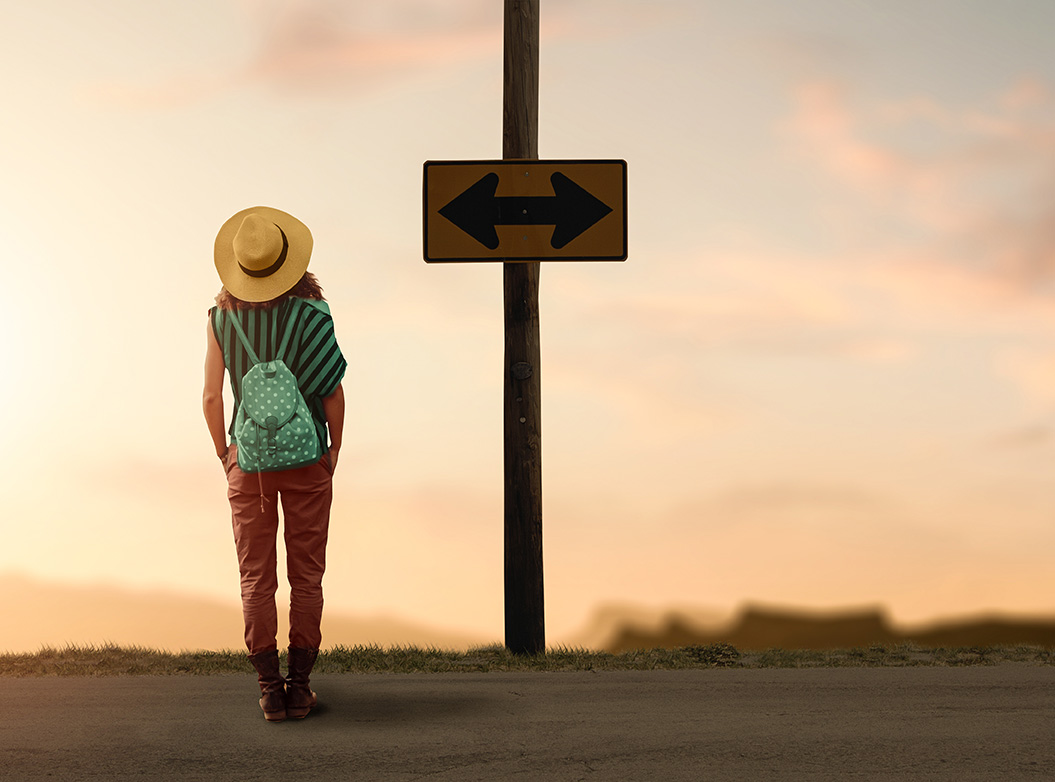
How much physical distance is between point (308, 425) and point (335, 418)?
265 mm

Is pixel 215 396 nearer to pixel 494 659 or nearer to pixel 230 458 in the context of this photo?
pixel 230 458

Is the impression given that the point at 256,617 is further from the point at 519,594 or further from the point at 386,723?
the point at 519,594

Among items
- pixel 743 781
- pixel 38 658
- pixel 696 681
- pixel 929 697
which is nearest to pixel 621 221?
pixel 696 681

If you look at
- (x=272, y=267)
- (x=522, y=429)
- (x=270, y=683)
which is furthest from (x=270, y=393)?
(x=522, y=429)

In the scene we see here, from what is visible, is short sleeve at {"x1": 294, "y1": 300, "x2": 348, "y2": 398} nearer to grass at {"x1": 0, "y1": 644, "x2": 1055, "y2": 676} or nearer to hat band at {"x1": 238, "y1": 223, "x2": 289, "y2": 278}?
hat band at {"x1": 238, "y1": 223, "x2": 289, "y2": 278}

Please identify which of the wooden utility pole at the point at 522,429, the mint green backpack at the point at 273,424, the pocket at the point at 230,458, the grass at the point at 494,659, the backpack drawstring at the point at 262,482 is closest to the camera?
the mint green backpack at the point at 273,424

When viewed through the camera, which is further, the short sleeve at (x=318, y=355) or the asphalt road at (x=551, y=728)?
the short sleeve at (x=318, y=355)

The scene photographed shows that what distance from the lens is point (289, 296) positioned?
5230mm

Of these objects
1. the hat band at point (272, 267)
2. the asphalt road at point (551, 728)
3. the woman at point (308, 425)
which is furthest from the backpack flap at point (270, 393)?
the asphalt road at point (551, 728)

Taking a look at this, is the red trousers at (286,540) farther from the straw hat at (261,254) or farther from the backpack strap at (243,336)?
the straw hat at (261,254)

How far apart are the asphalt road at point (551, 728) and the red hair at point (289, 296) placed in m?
2.04

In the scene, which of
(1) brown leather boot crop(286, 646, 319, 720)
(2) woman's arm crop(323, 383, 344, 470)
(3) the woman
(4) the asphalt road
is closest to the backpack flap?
(3) the woman

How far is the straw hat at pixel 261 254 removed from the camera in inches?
204

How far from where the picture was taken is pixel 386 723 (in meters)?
5.18
